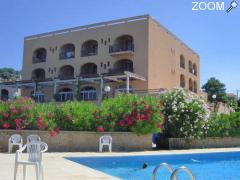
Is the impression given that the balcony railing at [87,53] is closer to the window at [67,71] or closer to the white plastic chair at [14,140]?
the window at [67,71]

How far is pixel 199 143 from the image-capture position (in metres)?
17.4

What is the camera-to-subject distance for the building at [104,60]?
3094 cm

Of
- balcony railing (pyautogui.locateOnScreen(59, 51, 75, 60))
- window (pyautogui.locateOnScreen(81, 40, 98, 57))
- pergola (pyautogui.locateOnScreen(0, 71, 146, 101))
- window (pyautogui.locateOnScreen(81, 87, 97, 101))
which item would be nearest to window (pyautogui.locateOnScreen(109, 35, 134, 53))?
window (pyautogui.locateOnScreen(81, 40, 98, 57))

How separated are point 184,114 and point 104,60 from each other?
18048 millimetres

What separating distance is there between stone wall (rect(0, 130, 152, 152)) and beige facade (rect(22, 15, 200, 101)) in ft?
47.2

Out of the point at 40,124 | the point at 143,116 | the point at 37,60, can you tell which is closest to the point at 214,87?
the point at 37,60

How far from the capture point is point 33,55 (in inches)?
1524

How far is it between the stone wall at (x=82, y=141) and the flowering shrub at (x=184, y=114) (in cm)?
205

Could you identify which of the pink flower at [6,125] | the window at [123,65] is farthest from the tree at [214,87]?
the pink flower at [6,125]

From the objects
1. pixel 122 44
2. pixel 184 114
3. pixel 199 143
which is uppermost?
pixel 122 44

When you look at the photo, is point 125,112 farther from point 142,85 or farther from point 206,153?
point 142,85

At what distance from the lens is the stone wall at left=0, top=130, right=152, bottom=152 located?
12477mm

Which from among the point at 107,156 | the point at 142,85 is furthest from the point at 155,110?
the point at 142,85

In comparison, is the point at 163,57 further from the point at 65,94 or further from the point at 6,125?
the point at 6,125
